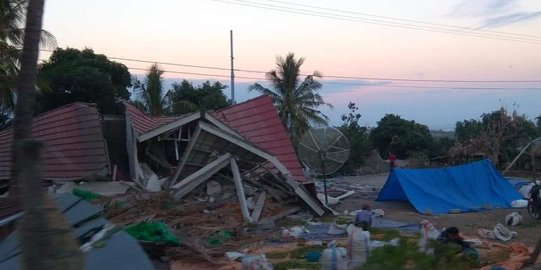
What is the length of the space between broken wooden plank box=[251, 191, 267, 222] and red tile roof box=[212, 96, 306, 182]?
327cm

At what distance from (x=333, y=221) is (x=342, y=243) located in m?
4.34

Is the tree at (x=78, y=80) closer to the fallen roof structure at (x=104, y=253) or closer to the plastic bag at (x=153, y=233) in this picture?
the plastic bag at (x=153, y=233)

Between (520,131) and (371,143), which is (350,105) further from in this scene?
(520,131)

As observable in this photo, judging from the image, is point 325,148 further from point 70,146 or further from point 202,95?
point 202,95

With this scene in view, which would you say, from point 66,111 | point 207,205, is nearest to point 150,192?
point 207,205

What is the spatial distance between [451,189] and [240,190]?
9.00 metres

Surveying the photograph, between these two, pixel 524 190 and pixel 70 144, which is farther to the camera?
pixel 524 190

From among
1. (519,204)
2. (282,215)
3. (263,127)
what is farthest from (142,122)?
(519,204)

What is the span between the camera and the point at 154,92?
34.9 meters

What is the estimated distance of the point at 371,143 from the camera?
4662cm

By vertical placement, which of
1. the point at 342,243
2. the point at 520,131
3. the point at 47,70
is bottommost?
the point at 342,243

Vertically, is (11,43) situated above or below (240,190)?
above

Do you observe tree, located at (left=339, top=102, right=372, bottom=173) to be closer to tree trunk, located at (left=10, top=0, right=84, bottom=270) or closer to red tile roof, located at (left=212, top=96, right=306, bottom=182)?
red tile roof, located at (left=212, top=96, right=306, bottom=182)

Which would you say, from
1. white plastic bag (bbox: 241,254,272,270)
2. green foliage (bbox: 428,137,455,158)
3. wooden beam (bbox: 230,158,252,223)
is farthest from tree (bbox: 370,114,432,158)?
white plastic bag (bbox: 241,254,272,270)
